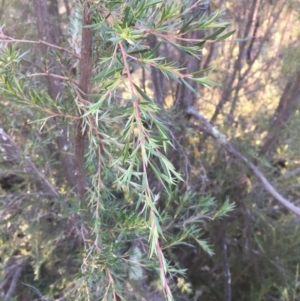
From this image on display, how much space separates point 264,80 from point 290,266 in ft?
2.63

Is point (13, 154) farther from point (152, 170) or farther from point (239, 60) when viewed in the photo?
point (239, 60)

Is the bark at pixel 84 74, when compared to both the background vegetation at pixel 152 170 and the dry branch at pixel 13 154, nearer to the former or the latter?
the background vegetation at pixel 152 170

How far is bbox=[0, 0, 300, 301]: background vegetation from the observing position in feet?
2.78

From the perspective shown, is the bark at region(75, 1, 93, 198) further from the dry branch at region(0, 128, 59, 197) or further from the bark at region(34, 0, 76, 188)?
the dry branch at region(0, 128, 59, 197)

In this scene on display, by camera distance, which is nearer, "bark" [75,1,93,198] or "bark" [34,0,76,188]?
"bark" [75,1,93,198]

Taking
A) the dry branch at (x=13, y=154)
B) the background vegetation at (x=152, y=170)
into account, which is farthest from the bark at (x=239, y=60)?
the dry branch at (x=13, y=154)

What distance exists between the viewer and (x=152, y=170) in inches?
37.0

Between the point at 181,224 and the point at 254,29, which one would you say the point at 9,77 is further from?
the point at 254,29

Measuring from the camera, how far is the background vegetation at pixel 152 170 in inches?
33.4

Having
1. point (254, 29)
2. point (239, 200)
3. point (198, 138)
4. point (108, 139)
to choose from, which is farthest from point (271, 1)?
point (108, 139)

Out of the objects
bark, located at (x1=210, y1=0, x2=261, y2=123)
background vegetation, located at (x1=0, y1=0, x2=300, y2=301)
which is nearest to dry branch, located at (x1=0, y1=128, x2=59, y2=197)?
background vegetation, located at (x1=0, y1=0, x2=300, y2=301)

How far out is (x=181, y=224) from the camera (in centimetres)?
106

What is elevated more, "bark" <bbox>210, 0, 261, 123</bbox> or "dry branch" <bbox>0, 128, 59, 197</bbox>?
"bark" <bbox>210, 0, 261, 123</bbox>

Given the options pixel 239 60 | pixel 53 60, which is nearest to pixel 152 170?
pixel 53 60
